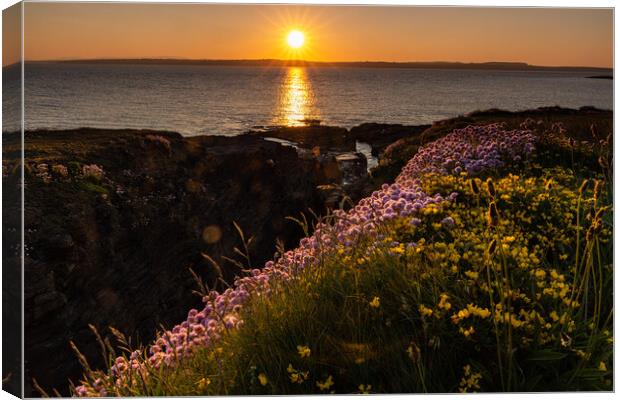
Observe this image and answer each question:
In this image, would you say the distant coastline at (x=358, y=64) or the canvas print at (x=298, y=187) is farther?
the distant coastline at (x=358, y=64)

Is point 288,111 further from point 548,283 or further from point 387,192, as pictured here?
point 548,283

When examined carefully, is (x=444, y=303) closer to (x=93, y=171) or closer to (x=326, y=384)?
(x=326, y=384)

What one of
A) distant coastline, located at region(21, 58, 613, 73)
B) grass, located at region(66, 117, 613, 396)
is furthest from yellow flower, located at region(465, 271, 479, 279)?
distant coastline, located at region(21, 58, 613, 73)

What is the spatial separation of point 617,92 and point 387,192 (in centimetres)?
200

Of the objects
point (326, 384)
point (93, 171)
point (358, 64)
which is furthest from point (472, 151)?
point (93, 171)

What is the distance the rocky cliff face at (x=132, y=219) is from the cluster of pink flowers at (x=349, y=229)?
68 cm

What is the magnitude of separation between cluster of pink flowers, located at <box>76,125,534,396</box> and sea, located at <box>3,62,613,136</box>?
1.15 feet

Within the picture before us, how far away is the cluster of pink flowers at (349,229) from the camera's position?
14.4ft

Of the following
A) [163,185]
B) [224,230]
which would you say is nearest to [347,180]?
[224,230]

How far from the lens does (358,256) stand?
4625 mm

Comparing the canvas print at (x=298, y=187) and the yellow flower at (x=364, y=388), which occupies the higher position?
the canvas print at (x=298, y=187)

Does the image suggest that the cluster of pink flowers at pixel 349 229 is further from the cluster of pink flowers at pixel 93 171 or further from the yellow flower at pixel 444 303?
the cluster of pink flowers at pixel 93 171

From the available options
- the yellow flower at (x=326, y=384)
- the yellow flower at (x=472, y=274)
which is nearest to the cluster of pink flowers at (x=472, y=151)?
the yellow flower at (x=472, y=274)

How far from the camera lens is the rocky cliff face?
5117 millimetres
